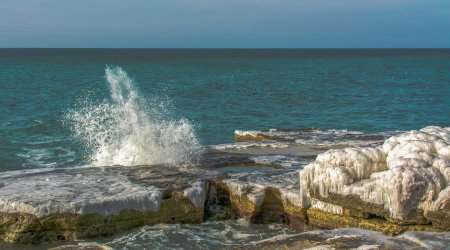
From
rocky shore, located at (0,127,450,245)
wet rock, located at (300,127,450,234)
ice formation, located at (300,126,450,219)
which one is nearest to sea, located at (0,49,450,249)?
rocky shore, located at (0,127,450,245)

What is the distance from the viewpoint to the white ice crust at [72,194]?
12016mm

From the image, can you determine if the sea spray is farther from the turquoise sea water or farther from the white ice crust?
the white ice crust

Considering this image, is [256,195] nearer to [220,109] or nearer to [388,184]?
[388,184]

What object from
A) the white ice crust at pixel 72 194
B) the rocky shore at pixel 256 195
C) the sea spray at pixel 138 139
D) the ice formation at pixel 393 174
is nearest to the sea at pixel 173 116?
the sea spray at pixel 138 139

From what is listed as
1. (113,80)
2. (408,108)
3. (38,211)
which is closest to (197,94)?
(408,108)

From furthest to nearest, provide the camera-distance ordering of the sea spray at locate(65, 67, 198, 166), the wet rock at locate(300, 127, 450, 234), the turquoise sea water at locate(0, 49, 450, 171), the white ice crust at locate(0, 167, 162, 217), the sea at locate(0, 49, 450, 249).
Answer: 1. the turquoise sea water at locate(0, 49, 450, 171)
2. the sea at locate(0, 49, 450, 249)
3. the sea spray at locate(65, 67, 198, 166)
4. the white ice crust at locate(0, 167, 162, 217)
5. the wet rock at locate(300, 127, 450, 234)

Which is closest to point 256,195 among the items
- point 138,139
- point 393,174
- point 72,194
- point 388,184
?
point 388,184

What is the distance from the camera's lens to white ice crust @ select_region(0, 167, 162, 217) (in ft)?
39.4

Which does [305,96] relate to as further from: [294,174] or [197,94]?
[294,174]

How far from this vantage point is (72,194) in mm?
12703

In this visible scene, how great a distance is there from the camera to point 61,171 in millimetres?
14898

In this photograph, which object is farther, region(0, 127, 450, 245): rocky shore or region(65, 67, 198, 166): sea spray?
region(65, 67, 198, 166): sea spray

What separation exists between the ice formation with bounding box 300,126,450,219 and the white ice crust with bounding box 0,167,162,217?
3.70m

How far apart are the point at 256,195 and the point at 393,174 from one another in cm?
341
